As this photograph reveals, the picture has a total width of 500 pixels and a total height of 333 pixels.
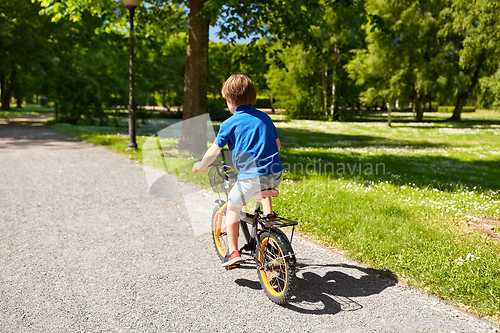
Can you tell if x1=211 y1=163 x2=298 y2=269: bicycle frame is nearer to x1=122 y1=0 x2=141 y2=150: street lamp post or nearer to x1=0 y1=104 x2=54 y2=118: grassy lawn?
x1=122 y1=0 x2=141 y2=150: street lamp post

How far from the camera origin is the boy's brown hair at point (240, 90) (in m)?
3.20

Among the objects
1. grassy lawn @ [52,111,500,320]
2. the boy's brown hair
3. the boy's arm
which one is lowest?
grassy lawn @ [52,111,500,320]

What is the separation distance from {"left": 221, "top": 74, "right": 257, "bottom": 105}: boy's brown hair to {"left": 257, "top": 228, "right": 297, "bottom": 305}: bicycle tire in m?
1.17

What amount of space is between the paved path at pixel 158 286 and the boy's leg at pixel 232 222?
390mm

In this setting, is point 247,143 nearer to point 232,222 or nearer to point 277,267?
point 232,222

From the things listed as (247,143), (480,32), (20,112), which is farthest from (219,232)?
(20,112)

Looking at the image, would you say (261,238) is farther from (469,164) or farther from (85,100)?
(85,100)

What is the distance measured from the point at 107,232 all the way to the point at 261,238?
8.60 feet

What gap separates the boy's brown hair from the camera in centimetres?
320

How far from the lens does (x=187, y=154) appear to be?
1064cm

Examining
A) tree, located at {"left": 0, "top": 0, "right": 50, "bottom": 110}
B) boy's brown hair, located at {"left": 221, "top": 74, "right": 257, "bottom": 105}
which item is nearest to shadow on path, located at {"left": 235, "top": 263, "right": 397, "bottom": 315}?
boy's brown hair, located at {"left": 221, "top": 74, "right": 257, "bottom": 105}

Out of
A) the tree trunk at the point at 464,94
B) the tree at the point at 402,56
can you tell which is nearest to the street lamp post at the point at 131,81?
the tree at the point at 402,56

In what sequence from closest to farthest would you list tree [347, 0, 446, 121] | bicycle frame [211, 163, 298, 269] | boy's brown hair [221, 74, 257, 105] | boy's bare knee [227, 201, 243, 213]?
boy's brown hair [221, 74, 257, 105]
bicycle frame [211, 163, 298, 269]
boy's bare knee [227, 201, 243, 213]
tree [347, 0, 446, 121]

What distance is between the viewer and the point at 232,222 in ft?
11.7
